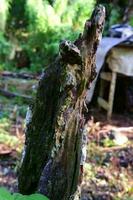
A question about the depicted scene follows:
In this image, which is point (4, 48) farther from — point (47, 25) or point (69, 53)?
point (69, 53)

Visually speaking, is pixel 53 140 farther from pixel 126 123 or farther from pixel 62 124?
pixel 126 123

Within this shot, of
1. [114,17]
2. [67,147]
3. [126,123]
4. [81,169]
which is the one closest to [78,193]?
[81,169]

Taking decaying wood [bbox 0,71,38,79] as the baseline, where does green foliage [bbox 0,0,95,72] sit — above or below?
above

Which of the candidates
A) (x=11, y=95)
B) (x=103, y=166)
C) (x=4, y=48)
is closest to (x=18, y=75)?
(x=4, y=48)

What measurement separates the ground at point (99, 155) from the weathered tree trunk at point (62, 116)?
1953mm

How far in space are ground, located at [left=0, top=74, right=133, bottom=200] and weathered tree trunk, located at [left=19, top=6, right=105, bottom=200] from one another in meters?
1.95

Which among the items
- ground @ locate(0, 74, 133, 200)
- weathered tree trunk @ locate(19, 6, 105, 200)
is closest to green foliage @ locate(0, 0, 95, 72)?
ground @ locate(0, 74, 133, 200)

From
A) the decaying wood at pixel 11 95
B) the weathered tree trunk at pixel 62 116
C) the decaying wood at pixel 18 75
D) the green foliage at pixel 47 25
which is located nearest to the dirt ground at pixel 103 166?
the decaying wood at pixel 11 95

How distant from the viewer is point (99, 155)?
5324mm

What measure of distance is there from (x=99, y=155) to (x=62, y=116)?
3542mm

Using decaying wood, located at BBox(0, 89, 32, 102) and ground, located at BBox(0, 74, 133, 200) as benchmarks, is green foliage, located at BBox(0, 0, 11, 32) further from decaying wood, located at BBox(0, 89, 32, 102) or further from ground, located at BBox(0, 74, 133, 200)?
ground, located at BBox(0, 74, 133, 200)

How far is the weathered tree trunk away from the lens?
72.5 inches

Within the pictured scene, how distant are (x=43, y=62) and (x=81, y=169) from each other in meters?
8.10

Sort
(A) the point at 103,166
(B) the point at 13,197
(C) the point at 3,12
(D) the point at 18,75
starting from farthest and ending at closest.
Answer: (C) the point at 3,12 → (D) the point at 18,75 → (A) the point at 103,166 → (B) the point at 13,197
